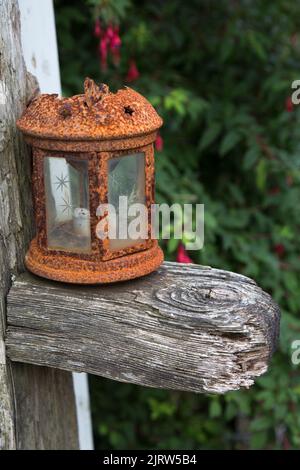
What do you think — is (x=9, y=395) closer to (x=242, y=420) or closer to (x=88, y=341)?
(x=88, y=341)

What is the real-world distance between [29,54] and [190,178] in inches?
41.7

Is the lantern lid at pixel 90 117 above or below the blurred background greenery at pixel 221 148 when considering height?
above

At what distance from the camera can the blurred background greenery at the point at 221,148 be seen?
2.36 meters

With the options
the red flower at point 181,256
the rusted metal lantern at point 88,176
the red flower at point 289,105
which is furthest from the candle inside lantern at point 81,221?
the red flower at point 289,105

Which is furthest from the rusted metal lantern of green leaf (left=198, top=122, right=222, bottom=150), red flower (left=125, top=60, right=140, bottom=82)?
green leaf (left=198, top=122, right=222, bottom=150)

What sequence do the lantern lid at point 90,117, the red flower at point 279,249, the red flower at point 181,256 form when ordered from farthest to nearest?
1. the red flower at point 279,249
2. the red flower at point 181,256
3. the lantern lid at point 90,117

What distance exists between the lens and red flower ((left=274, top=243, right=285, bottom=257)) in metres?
2.54

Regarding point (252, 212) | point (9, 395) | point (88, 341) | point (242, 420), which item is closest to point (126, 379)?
point (88, 341)

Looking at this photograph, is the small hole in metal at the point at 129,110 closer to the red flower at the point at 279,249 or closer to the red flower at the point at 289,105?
the red flower at the point at 289,105

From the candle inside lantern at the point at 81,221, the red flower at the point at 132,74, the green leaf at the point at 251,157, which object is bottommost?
the green leaf at the point at 251,157

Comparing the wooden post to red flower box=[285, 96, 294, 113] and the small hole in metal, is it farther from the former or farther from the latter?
red flower box=[285, 96, 294, 113]

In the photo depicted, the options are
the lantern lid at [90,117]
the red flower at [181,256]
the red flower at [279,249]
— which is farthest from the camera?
the red flower at [279,249]

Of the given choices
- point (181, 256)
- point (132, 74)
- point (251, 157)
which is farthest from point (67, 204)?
point (251, 157)

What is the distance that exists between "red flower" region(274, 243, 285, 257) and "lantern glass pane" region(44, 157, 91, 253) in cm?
142
